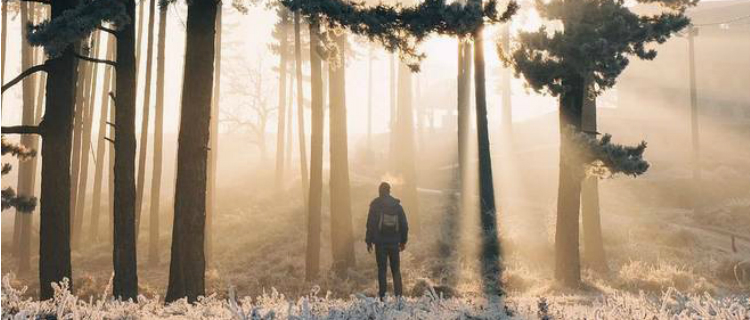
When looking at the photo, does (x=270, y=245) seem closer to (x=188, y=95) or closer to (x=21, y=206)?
(x=21, y=206)

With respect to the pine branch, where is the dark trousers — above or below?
below

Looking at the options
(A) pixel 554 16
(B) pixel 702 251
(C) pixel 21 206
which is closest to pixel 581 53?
(A) pixel 554 16

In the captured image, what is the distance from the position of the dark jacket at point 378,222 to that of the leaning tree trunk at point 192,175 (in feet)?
9.47

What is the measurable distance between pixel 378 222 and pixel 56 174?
5.74m

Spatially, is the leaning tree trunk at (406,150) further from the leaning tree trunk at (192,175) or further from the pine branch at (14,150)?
the leaning tree trunk at (192,175)

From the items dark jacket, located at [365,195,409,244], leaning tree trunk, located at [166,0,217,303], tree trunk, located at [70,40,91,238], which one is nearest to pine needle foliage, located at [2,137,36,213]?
leaning tree trunk, located at [166,0,217,303]

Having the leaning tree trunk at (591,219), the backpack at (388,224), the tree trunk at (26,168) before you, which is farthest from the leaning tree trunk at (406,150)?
the tree trunk at (26,168)

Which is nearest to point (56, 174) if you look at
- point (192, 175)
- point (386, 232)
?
point (192, 175)

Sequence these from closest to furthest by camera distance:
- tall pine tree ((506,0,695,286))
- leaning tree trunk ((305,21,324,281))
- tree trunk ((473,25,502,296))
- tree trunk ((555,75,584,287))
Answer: tall pine tree ((506,0,695,286)) → tree trunk ((555,75,584,287)) → leaning tree trunk ((305,21,324,281)) → tree trunk ((473,25,502,296))

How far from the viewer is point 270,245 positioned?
73.8 feet

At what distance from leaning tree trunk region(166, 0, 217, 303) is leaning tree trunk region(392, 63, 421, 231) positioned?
14.3 metres

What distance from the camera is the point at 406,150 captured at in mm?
25344

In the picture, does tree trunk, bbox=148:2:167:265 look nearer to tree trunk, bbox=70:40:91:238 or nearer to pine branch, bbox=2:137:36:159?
tree trunk, bbox=70:40:91:238

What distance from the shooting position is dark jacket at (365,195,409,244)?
34.1 ft
